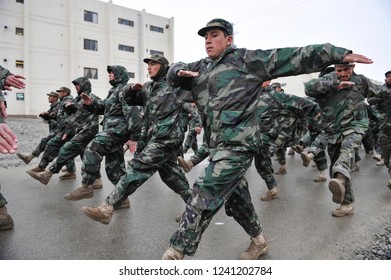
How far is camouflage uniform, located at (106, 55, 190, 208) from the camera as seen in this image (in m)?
3.33

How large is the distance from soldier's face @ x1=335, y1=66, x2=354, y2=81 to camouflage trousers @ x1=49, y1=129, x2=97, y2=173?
408cm

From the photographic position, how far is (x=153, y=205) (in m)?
4.55

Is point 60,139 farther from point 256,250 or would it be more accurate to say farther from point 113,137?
point 256,250

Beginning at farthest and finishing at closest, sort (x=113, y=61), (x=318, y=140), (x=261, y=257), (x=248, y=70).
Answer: (x=113, y=61) < (x=318, y=140) < (x=261, y=257) < (x=248, y=70)

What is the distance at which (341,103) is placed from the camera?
4008 mm

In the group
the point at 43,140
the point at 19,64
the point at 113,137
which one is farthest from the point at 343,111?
the point at 19,64

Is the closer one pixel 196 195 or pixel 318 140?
pixel 196 195

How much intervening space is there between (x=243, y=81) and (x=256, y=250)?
1.48 metres

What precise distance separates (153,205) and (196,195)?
248 centimetres

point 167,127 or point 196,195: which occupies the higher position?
point 167,127

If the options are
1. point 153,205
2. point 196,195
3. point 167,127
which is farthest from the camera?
point 153,205

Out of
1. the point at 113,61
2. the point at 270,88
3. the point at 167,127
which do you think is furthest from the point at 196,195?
the point at 113,61

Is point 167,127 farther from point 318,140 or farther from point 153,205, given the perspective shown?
point 318,140

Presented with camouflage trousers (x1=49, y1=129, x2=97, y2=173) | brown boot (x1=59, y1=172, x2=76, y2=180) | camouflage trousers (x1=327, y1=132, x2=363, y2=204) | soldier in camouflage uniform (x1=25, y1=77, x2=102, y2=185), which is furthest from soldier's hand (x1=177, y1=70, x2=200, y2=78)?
brown boot (x1=59, y1=172, x2=76, y2=180)
